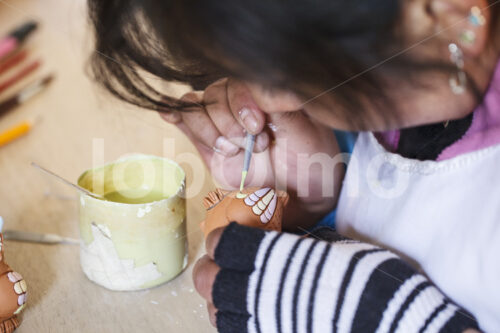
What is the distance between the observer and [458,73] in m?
0.27

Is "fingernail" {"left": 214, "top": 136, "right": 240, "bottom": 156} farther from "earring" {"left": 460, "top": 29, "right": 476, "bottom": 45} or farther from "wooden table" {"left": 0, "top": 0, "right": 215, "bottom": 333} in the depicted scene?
"earring" {"left": 460, "top": 29, "right": 476, "bottom": 45}

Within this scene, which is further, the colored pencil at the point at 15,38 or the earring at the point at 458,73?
the colored pencil at the point at 15,38

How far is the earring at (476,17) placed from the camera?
9.9 inches

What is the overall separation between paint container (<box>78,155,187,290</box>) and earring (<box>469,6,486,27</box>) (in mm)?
214

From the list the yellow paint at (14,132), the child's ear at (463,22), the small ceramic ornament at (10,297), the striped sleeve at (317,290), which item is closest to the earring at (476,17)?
the child's ear at (463,22)

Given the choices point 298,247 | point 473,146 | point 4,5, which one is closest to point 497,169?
point 473,146

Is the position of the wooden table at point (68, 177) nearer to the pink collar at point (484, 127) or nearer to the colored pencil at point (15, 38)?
the colored pencil at point (15, 38)

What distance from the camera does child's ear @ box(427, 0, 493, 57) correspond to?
24cm

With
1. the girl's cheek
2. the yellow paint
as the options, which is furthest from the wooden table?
the girl's cheek

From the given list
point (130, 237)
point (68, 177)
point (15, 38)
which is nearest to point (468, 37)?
point (130, 237)

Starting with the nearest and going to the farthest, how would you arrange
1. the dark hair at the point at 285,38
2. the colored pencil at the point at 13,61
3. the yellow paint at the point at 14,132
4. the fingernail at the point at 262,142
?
the dark hair at the point at 285,38 < the fingernail at the point at 262,142 < the yellow paint at the point at 14,132 < the colored pencil at the point at 13,61

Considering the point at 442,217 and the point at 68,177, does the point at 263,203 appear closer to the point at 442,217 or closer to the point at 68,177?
the point at 442,217

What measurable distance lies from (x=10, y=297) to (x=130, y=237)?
3.2 inches

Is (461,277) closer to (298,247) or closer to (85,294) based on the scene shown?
(298,247)
